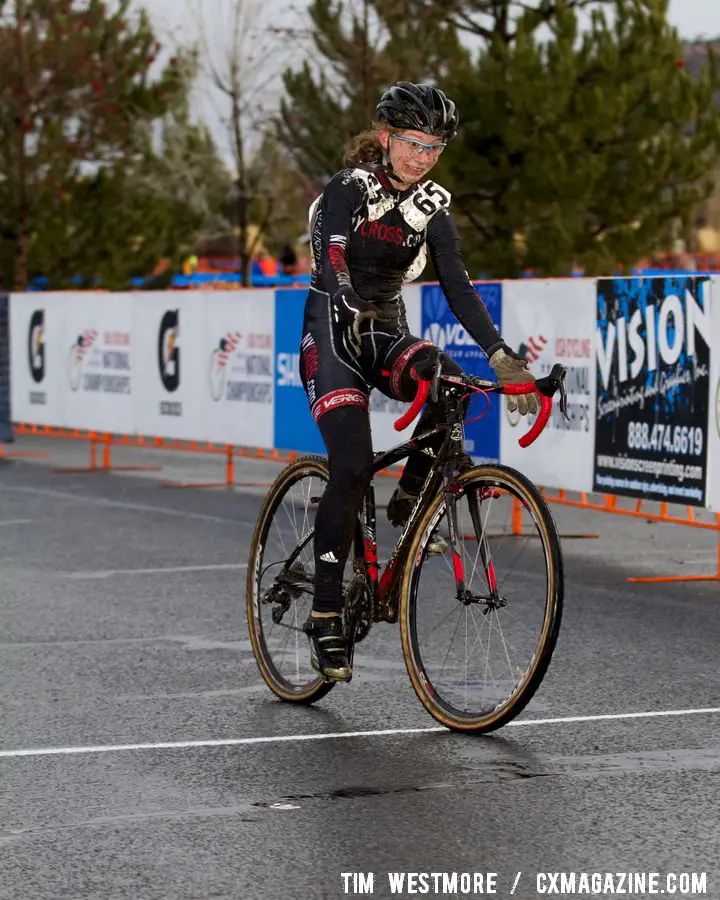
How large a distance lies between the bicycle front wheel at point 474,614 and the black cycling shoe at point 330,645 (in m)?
0.26

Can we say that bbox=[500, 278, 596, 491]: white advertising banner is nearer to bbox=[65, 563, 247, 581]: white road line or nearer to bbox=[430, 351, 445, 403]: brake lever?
bbox=[65, 563, 247, 581]: white road line

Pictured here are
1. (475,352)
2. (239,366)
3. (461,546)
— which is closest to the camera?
(461,546)

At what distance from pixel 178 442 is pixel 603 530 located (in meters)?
5.84

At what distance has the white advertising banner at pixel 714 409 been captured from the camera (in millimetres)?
10875

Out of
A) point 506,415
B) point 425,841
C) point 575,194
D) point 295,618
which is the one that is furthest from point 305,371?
point 575,194

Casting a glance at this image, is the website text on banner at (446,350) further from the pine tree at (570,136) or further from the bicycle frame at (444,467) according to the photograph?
the pine tree at (570,136)

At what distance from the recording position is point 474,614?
6859 mm

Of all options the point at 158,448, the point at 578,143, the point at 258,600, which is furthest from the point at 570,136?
the point at 258,600

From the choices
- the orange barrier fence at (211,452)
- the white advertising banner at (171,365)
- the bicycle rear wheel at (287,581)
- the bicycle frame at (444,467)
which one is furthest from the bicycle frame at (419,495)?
the white advertising banner at (171,365)

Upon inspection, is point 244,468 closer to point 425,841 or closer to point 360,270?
point 360,270

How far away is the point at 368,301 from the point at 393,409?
25.0ft

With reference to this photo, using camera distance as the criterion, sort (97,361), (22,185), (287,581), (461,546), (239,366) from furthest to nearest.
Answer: (22,185) < (97,361) < (239,366) < (287,581) < (461,546)

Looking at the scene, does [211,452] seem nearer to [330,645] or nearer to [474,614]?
[330,645]

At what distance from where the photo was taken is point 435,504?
22.4ft
